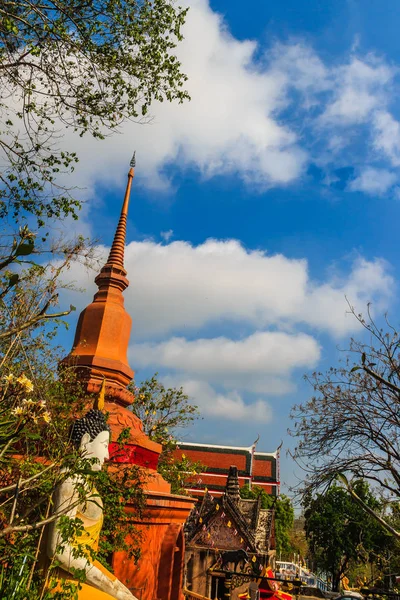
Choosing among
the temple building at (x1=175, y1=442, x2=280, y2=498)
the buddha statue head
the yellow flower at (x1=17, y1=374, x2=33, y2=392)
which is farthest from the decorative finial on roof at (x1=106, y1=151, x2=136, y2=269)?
the temple building at (x1=175, y1=442, x2=280, y2=498)

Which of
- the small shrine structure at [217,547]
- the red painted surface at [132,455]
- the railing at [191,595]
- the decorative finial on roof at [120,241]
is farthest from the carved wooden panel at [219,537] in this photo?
the decorative finial on roof at [120,241]

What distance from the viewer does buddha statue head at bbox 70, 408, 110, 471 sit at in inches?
179

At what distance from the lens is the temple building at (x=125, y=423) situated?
6211mm

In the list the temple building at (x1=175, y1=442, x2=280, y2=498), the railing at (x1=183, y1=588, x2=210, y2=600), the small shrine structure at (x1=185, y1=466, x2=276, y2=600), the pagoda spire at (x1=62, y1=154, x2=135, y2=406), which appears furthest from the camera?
the temple building at (x1=175, y1=442, x2=280, y2=498)

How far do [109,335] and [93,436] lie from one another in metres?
5.11

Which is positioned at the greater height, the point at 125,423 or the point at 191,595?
the point at 125,423

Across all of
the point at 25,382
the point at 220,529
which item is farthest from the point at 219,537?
the point at 25,382

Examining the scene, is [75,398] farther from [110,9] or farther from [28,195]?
[110,9]

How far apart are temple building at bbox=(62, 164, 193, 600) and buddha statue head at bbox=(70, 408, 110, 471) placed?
0.82 m

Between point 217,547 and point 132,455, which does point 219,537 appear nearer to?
point 217,547

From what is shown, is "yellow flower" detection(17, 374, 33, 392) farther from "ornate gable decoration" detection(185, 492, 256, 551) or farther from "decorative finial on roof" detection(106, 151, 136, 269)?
"ornate gable decoration" detection(185, 492, 256, 551)

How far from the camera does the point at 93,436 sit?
15.2ft

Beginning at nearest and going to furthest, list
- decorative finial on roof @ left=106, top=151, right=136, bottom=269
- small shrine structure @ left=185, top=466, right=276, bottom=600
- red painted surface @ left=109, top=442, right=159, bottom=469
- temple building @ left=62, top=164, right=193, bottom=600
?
temple building @ left=62, top=164, right=193, bottom=600, red painted surface @ left=109, top=442, right=159, bottom=469, decorative finial on roof @ left=106, top=151, right=136, bottom=269, small shrine structure @ left=185, top=466, right=276, bottom=600

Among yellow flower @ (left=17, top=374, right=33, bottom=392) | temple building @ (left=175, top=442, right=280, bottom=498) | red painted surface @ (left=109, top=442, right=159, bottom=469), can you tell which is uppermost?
temple building @ (left=175, top=442, right=280, bottom=498)
